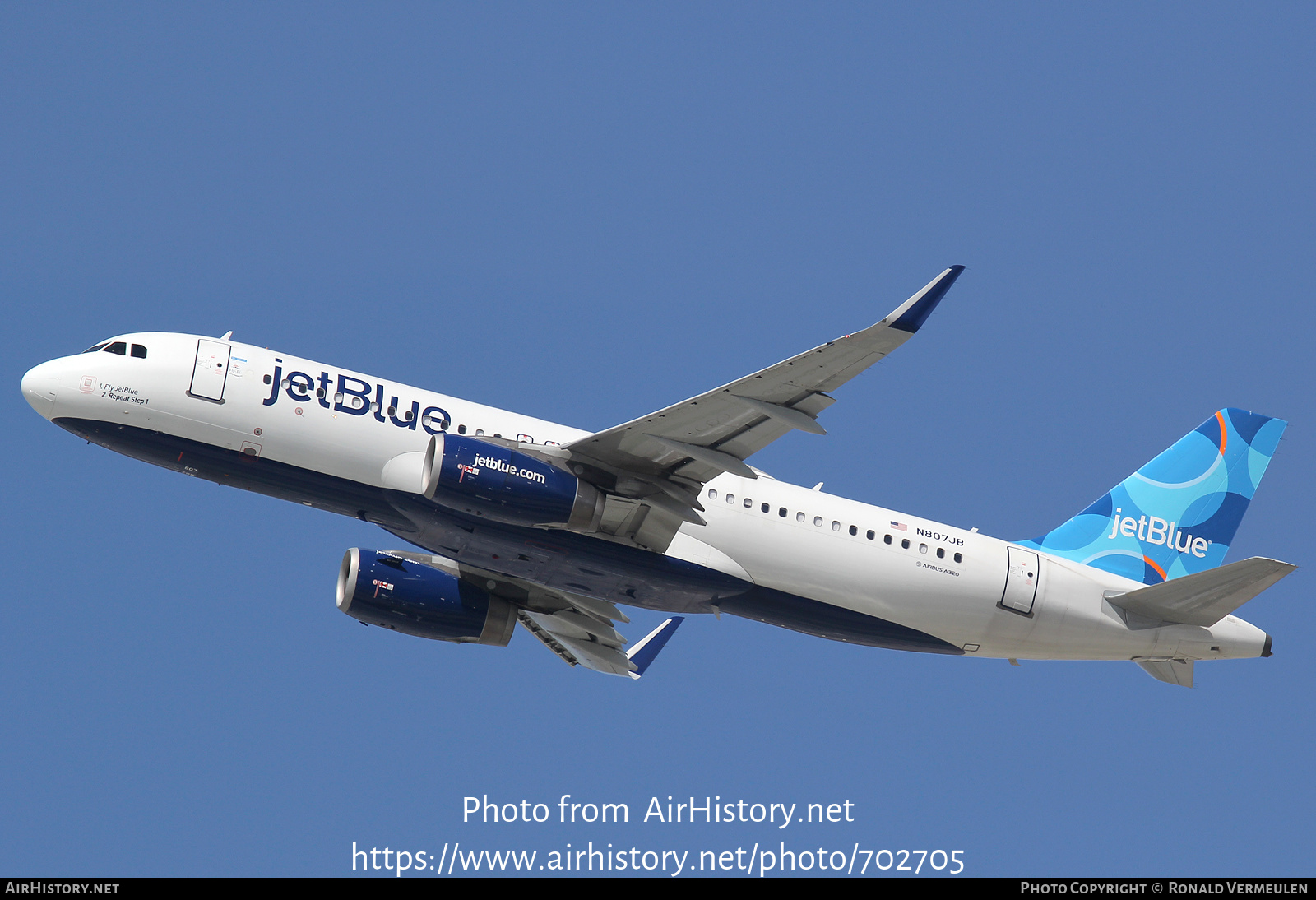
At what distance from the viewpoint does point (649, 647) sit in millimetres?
38875

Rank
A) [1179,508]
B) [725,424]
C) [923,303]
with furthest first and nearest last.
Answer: [1179,508] → [725,424] → [923,303]

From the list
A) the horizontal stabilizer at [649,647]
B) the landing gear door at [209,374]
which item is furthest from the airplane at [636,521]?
the horizontal stabilizer at [649,647]

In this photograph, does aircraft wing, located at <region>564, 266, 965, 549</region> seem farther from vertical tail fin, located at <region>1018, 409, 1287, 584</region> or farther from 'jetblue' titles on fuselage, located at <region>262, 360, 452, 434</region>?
vertical tail fin, located at <region>1018, 409, 1287, 584</region>

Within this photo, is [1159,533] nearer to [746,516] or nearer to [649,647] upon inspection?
[746,516]

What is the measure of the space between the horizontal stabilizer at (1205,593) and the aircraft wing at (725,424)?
11184 mm

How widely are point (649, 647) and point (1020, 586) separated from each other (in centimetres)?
1097

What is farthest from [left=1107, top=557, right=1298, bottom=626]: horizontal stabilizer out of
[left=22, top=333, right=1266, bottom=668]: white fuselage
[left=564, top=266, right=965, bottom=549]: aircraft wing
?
[left=564, top=266, right=965, bottom=549]: aircraft wing

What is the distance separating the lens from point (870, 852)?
98.3 feet

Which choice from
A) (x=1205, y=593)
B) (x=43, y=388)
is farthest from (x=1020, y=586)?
(x=43, y=388)

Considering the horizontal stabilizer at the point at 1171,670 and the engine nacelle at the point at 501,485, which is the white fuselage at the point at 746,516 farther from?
the engine nacelle at the point at 501,485

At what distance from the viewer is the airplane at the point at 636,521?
28.7 m

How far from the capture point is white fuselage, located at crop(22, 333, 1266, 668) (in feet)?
97.1

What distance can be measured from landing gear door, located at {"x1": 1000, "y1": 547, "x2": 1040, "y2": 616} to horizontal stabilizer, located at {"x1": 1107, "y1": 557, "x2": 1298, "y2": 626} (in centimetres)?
210
